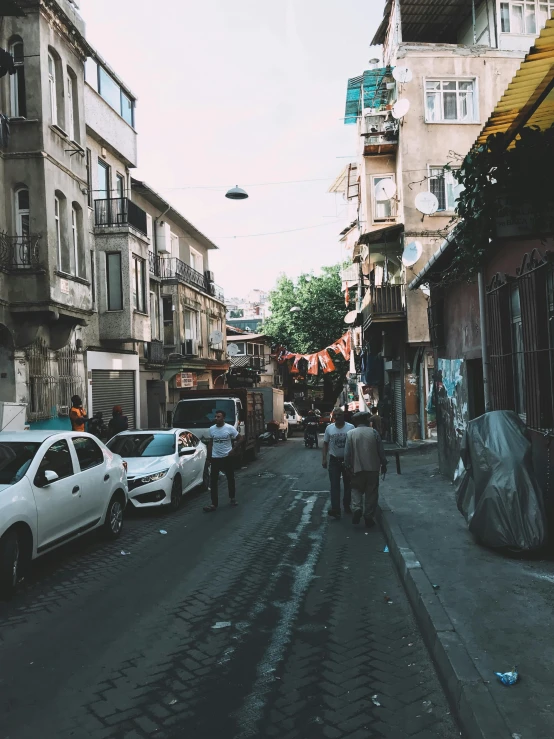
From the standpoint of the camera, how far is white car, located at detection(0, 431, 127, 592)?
6746 mm

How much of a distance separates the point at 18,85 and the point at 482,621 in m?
16.0

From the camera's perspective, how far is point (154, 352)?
28453 mm

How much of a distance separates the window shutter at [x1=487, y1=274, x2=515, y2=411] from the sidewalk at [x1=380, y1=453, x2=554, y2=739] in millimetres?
1980

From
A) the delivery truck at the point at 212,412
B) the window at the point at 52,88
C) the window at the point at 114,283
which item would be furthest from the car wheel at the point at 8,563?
the window at the point at 114,283

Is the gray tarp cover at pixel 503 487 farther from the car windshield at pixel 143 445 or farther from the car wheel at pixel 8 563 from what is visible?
the car windshield at pixel 143 445

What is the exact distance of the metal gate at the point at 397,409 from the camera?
25.7 metres

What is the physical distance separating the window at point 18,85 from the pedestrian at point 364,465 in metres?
11.6

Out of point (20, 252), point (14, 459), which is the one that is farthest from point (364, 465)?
point (20, 252)

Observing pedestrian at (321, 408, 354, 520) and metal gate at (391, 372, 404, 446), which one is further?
metal gate at (391, 372, 404, 446)

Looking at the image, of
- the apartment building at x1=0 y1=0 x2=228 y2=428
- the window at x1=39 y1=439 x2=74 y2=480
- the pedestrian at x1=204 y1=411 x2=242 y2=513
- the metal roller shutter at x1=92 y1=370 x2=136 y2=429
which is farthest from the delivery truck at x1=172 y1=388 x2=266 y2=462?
the window at x1=39 y1=439 x2=74 y2=480

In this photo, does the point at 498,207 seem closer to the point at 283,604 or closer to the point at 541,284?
the point at 541,284

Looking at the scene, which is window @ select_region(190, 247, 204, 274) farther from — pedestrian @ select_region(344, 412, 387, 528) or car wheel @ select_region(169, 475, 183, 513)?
pedestrian @ select_region(344, 412, 387, 528)

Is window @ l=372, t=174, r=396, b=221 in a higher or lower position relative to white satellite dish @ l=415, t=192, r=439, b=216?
higher

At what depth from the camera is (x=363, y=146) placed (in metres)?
24.9
